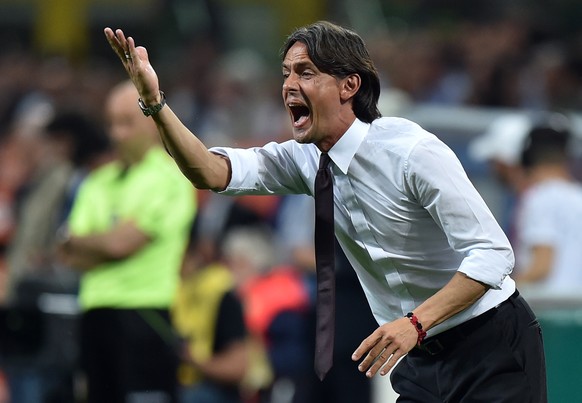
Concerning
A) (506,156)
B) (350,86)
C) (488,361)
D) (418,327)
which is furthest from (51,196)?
(418,327)

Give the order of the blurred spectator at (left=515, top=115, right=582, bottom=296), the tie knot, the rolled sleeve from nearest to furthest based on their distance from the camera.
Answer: the tie knot
the rolled sleeve
the blurred spectator at (left=515, top=115, right=582, bottom=296)

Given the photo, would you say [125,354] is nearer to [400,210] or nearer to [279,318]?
[279,318]

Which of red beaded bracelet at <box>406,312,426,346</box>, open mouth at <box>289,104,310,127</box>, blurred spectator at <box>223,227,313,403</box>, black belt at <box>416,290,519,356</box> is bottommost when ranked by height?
blurred spectator at <box>223,227,313,403</box>

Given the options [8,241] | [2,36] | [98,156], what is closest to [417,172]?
[98,156]

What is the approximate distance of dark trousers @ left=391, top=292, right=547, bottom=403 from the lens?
191 inches

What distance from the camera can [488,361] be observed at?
4863 mm

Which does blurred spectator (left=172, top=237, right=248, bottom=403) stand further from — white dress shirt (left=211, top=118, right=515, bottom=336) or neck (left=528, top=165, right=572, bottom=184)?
white dress shirt (left=211, top=118, right=515, bottom=336)

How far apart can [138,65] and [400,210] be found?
101cm

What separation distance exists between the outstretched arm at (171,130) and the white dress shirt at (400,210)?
0.28 ft

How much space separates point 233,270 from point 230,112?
5.71 metres

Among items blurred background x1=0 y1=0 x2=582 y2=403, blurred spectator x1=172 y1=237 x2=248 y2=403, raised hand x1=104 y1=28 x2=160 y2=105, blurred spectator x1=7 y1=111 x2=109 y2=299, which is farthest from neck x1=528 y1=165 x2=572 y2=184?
raised hand x1=104 y1=28 x2=160 y2=105

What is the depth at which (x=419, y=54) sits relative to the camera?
15281 mm

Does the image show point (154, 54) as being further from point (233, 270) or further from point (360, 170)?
point (360, 170)

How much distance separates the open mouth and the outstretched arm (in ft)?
1.10
